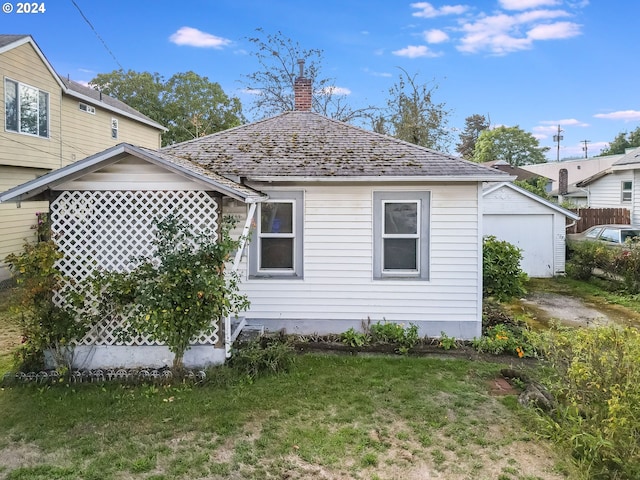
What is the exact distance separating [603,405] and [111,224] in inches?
243

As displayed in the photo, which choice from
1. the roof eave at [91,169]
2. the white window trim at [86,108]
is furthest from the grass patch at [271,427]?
the white window trim at [86,108]

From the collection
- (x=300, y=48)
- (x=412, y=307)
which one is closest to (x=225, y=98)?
(x=300, y=48)

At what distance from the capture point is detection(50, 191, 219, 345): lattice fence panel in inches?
251

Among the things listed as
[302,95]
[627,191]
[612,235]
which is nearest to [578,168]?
[627,191]

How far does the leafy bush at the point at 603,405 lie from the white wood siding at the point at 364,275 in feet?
11.4

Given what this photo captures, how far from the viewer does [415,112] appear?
21016 mm

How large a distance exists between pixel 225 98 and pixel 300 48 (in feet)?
54.9

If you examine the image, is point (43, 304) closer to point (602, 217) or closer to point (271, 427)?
point (271, 427)

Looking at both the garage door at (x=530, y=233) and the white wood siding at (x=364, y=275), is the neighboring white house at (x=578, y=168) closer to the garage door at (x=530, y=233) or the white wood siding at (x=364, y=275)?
the garage door at (x=530, y=233)

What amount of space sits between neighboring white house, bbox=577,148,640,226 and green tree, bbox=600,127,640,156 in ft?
126

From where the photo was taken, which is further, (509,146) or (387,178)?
(509,146)

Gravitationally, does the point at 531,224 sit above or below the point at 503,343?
above

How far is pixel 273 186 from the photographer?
8.17 metres

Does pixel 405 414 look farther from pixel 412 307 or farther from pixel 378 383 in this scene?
pixel 412 307
